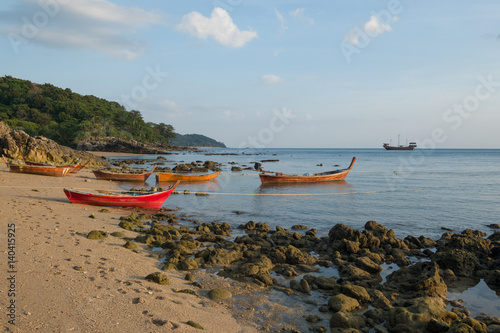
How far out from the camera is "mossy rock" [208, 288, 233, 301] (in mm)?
7324

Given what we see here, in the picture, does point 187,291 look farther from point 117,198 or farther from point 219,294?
point 117,198

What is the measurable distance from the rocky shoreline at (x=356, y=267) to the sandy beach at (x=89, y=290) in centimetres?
119

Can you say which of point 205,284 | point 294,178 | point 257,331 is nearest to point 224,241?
point 205,284

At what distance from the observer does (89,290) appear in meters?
6.39

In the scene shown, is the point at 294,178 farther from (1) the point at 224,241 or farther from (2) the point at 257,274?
(2) the point at 257,274

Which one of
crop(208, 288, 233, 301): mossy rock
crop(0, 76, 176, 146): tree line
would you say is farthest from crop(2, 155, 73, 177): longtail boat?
crop(0, 76, 176, 146): tree line

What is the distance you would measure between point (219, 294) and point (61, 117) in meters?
104

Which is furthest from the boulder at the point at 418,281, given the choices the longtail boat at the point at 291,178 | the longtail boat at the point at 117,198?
the longtail boat at the point at 291,178

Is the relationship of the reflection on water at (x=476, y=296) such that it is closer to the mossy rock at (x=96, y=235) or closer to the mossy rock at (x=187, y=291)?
the mossy rock at (x=187, y=291)

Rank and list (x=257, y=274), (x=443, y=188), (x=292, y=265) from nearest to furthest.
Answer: (x=257, y=274)
(x=292, y=265)
(x=443, y=188)

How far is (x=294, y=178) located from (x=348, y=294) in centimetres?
2589

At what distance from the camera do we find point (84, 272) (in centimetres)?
727

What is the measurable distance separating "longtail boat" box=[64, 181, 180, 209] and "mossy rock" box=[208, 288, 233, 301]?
11.1 meters

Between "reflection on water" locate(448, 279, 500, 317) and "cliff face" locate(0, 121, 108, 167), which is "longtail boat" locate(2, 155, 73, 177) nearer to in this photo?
"cliff face" locate(0, 121, 108, 167)
